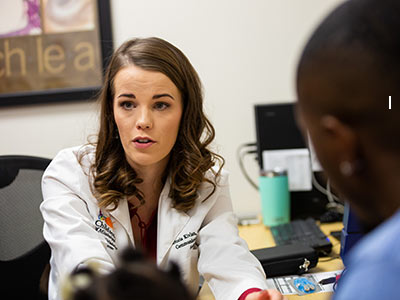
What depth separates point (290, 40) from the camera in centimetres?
211

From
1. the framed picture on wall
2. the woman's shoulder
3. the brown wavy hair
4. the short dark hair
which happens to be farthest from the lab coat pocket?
the framed picture on wall

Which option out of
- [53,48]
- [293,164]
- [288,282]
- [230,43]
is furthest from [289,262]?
[53,48]

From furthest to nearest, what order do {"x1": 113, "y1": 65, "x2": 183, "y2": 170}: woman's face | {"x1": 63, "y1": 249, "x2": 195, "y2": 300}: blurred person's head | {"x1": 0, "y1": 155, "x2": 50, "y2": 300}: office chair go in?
1. {"x1": 0, "y1": 155, "x2": 50, "y2": 300}: office chair
2. {"x1": 113, "y1": 65, "x2": 183, "y2": 170}: woman's face
3. {"x1": 63, "y1": 249, "x2": 195, "y2": 300}: blurred person's head

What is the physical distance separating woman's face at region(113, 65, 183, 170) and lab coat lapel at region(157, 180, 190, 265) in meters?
0.15

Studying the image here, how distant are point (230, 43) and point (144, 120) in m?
1.08

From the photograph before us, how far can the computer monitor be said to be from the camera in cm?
187

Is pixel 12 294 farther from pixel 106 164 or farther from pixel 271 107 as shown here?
pixel 271 107

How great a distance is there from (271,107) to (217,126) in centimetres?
34

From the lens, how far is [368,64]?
418 millimetres

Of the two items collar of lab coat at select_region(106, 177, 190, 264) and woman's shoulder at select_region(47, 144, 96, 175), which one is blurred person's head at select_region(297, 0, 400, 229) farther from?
woman's shoulder at select_region(47, 144, 96, 175)

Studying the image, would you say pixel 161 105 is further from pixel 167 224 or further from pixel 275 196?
pixel 275 196

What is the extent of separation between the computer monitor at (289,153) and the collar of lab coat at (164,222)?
2.32 feet

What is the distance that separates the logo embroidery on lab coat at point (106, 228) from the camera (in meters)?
1.15

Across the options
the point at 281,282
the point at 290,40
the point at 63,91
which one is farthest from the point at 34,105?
the point at 281,282
